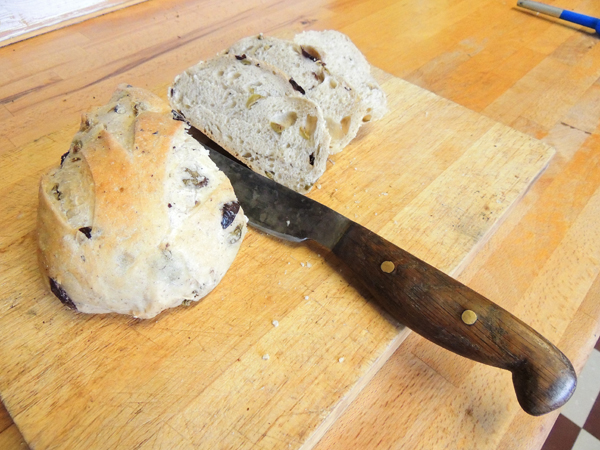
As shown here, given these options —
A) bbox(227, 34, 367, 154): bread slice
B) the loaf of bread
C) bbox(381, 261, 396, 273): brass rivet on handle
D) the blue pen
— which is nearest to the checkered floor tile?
bbox(381, 261, 396, 273): brass rivet on handle

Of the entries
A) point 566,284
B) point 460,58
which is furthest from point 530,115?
point 566,284

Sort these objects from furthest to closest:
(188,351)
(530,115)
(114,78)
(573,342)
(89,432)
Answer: (114,78) < (530,115) < (573,342) < (188,351) < (89,432)

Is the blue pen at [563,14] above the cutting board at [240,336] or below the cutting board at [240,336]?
above

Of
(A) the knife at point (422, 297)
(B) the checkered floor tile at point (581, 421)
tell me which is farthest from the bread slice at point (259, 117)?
(B) the checkered floor tile at point (581, 421)

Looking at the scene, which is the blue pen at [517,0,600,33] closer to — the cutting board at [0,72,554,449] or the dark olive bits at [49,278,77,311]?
the cutting board at [0,72,554,449]

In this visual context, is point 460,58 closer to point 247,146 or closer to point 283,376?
point 247,146

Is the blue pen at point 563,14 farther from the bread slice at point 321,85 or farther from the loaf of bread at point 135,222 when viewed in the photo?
the loaf of bread at point 135,222

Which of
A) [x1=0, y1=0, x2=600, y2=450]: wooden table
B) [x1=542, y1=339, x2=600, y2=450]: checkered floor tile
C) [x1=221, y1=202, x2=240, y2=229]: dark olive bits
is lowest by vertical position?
[x1=542, y1=339, x2=600, y2=450]: checkered floor tile
